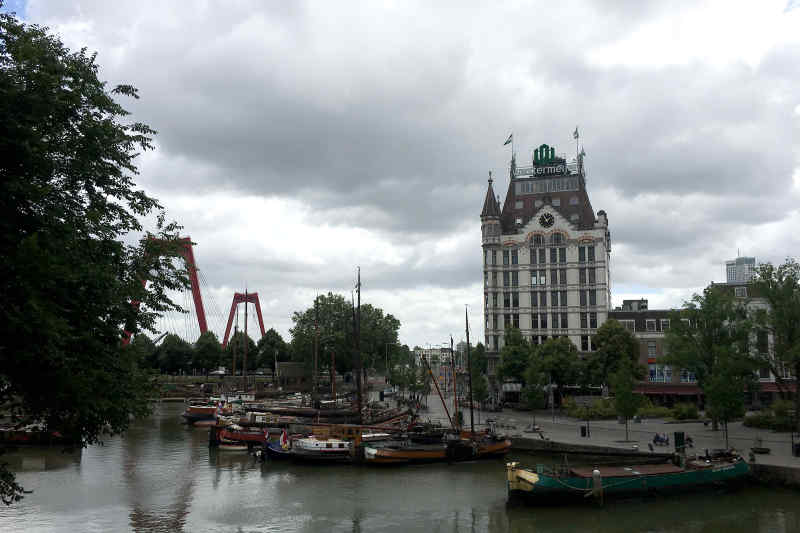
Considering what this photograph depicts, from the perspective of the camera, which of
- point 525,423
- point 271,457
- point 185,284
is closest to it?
point 185,284

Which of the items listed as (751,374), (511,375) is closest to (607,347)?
(511,375)

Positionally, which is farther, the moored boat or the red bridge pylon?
the red bridge pylon

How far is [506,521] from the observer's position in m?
30.8

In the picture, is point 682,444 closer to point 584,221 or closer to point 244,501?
point 244,501

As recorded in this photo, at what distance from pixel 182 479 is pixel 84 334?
2929cm

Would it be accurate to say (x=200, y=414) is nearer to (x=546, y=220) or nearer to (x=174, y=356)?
(x=546, y=220)

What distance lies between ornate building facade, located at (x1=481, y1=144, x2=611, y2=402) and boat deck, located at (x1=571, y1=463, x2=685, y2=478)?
4962 cm

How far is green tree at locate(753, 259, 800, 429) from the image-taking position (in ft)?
153

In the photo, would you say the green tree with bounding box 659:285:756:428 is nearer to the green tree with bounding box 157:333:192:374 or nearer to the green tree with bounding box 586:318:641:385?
the green tree with bounding box 586:318:641:385

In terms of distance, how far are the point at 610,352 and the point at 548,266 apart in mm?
18767

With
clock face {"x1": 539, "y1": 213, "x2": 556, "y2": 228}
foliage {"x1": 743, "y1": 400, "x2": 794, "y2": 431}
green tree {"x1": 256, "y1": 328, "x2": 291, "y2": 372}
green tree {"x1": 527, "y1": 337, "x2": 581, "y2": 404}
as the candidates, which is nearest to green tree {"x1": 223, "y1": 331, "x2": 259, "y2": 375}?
green tree {"x1": 256, "y1": 328, "x2": 291, "y2": 372}

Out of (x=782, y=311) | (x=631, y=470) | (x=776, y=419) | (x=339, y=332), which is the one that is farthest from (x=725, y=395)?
(x=339, y=332)

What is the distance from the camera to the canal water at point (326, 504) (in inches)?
1175

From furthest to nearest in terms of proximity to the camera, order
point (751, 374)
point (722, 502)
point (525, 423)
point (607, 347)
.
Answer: point (607, 347) → point (525, 423) → point (751, 374) → point (722, 502)
